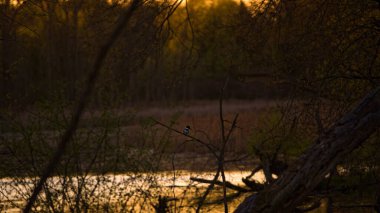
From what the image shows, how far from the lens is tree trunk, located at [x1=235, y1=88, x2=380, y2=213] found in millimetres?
3328

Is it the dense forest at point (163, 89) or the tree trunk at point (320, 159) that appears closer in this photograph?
the tree trunk at point (320, 159)

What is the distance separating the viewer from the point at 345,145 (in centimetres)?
338

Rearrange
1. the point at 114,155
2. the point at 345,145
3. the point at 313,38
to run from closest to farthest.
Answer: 1. the point at 345,145
2. the point at 114,155
3. the point at 313,38

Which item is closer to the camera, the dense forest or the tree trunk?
the tree trunk

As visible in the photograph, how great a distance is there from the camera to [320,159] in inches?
131

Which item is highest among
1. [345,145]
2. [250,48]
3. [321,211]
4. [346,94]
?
[250,48]

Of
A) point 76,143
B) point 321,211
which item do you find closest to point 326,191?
point 321,211

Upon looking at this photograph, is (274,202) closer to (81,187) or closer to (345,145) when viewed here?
(345,145)

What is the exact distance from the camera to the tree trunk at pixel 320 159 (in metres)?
3.33

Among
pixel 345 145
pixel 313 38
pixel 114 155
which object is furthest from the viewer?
pixel 313 38

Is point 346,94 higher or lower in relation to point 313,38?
lower

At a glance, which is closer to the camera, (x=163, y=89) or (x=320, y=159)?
(x=320, y=159)

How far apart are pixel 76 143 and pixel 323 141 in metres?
2.85

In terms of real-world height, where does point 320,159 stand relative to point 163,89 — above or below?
below
